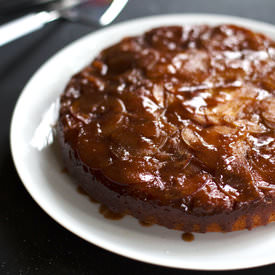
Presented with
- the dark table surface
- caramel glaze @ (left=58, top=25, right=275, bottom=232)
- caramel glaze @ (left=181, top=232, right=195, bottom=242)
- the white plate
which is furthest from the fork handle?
caramel glaze @ (left=181, top=232, right=195, bottom=242)

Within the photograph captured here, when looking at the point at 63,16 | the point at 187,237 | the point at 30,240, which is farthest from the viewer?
the point at 63,16

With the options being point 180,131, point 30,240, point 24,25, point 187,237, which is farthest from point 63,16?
point 187,237

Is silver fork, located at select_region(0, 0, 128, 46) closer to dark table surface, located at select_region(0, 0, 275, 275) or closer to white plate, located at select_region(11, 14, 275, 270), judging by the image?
dark table surface, located at select_region(0, 0, 275, 275)

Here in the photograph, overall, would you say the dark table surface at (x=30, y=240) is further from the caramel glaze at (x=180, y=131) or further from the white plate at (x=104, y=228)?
the caramel glaze at (x=180, y=131)

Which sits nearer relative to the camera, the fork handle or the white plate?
the white plate

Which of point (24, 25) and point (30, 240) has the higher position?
point (24, 25)

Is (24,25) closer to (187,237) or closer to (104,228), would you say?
(104,228)

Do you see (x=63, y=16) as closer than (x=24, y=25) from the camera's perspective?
No
